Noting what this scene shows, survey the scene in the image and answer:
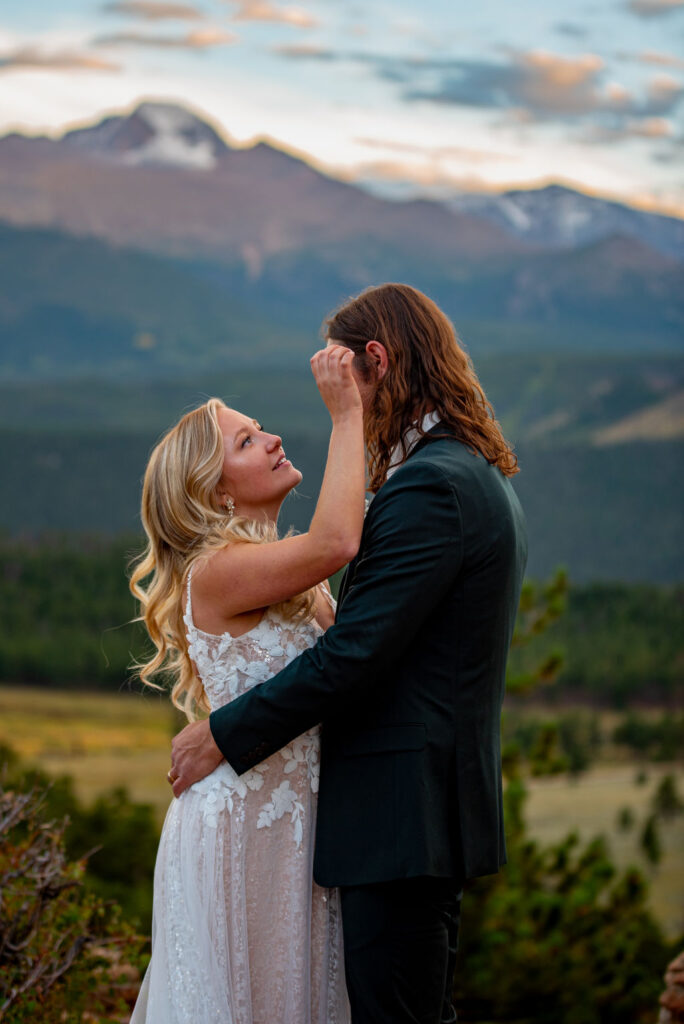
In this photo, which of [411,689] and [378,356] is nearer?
[411,689]

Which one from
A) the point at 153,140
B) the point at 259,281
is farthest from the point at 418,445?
the point at 153,140

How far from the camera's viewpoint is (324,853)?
199 centimetres

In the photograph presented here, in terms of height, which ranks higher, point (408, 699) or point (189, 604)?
point (189, 604)

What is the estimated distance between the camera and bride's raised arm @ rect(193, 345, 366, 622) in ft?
6.48

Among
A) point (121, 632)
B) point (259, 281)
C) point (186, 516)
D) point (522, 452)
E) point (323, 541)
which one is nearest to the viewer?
point (323, 541)

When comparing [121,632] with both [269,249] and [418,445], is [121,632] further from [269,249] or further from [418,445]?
[269,249]

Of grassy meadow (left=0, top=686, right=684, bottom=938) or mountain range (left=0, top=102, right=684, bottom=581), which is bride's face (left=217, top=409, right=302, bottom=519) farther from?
mountain range (left=0, top=102, right=684, bottom=581)

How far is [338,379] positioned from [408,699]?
0.61 metres

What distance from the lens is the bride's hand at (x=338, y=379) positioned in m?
2.01

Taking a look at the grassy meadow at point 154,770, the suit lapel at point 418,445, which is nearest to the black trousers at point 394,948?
the suit lapel at point 418,445

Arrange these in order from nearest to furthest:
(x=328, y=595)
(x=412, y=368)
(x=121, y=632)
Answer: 1. (x=412, y=368)
2. (x=328, y=595)
3. (x=121, y=632)

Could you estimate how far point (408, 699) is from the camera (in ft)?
6.34

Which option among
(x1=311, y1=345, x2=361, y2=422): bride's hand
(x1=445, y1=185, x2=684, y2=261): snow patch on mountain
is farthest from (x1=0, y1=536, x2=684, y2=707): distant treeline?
(x1=445, y1=185, x2=684, y2=261): snow patch on mountain

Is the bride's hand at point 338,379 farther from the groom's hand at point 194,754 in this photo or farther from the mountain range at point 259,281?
the mountain range at point 259,281
